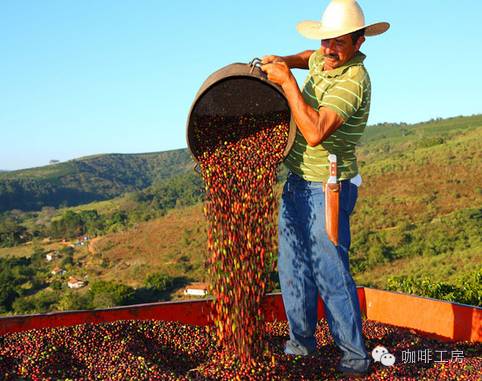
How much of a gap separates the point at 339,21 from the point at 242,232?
1.26 metres

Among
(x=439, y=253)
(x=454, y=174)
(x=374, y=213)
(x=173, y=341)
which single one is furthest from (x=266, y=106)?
(x=454, y=174)

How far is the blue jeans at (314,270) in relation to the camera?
3.20 m

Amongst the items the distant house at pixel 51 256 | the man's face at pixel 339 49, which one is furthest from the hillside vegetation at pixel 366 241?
the man's face at pixel 339 49

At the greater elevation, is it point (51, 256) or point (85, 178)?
point (85, 178)

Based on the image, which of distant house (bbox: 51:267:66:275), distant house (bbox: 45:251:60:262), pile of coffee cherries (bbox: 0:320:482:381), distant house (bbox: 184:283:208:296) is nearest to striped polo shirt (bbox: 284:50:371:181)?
pile of coffee cherries (bbox: 0:320:482:381)

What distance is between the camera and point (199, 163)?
3.35 metres

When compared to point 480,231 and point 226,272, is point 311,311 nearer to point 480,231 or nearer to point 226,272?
point 226,272

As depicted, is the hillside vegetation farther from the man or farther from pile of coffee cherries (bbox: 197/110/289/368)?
pile of coffee cherries (bbox: 197/110/289/368)

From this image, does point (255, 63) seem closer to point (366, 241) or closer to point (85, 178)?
point (366, 241)

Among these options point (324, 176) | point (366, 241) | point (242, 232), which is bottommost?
point (366, 241)

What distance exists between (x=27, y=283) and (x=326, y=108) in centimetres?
4317

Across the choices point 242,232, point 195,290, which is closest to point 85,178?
point 195,290

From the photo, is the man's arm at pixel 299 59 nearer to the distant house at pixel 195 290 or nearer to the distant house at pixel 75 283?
the distant house at pixel 195 290

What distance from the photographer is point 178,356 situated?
3.60 meters
